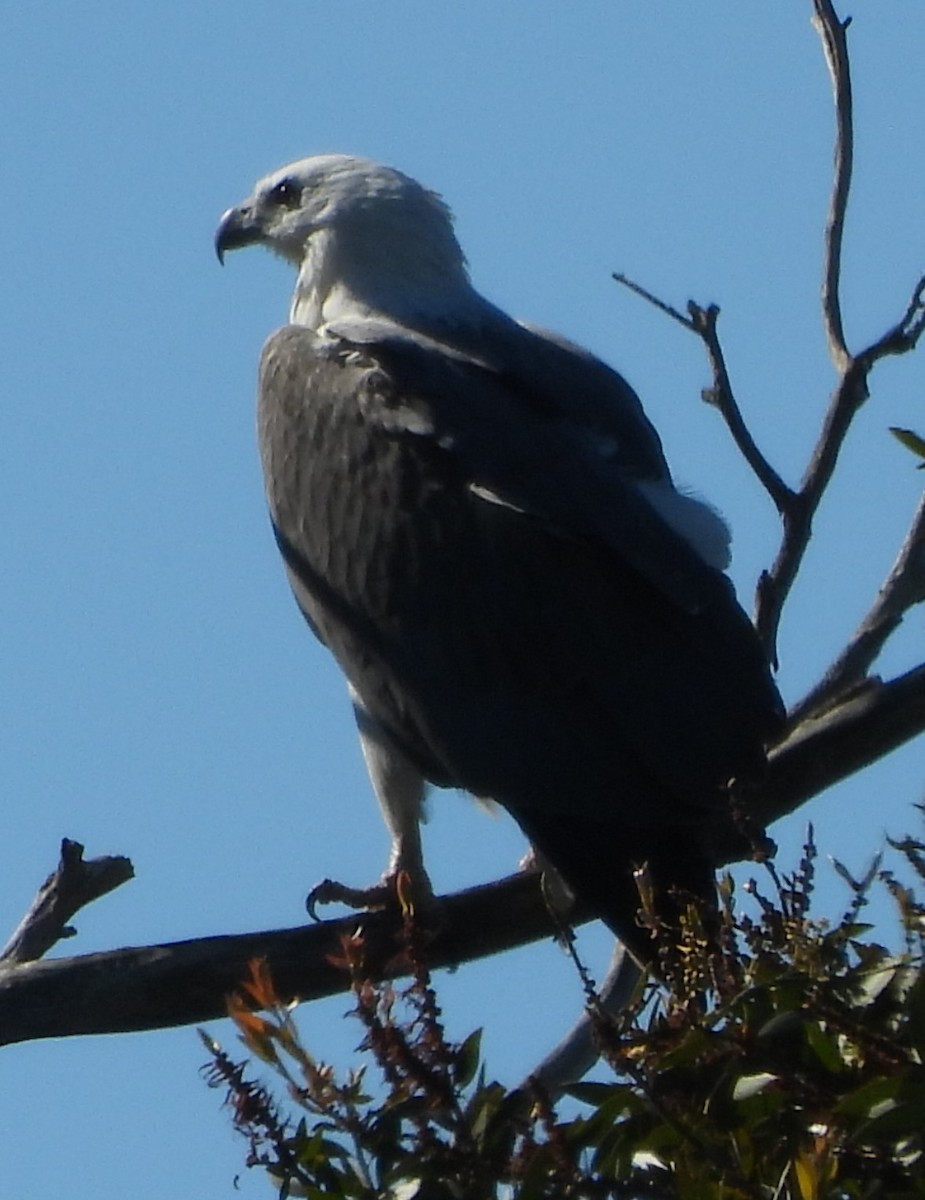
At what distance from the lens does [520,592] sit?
5.61 meters

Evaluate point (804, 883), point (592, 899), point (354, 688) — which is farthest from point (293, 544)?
point (804, 883)

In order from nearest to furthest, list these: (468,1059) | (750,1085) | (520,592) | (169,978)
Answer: (750,1085)
(468,1059)
(169,978)
(520,592)

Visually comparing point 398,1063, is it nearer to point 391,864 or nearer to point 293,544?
point 391,864

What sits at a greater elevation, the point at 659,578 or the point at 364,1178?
the point at 659,578

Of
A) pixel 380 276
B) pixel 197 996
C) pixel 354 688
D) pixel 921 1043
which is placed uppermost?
pixel 380 276

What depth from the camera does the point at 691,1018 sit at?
2963 mm

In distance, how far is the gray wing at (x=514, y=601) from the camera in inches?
206

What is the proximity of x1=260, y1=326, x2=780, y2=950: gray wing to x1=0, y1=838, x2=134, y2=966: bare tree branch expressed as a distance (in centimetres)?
93

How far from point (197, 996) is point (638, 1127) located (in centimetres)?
197

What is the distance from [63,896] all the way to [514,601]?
1332mm

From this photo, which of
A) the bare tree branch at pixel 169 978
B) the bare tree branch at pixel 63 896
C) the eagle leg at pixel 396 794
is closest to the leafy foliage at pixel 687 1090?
the bare tree branch at pixel 169 978

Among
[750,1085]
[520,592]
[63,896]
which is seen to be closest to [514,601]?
[520,592]

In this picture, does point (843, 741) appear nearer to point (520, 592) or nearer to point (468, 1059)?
point (520, 592)

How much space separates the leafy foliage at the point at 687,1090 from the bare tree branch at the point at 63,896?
205cm
